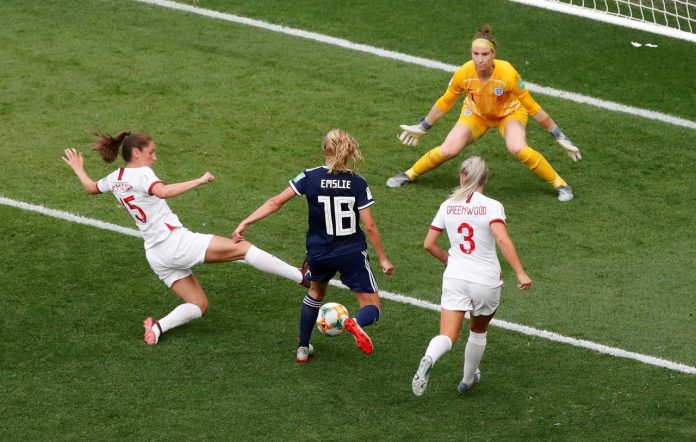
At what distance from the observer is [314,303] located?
9.71m

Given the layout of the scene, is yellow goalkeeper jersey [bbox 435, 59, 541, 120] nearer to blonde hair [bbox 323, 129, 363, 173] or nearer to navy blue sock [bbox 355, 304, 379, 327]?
blonde hair [bbox 323, 129, 363, 173]

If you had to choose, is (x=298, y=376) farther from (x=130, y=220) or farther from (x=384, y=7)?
(x=384, y=7)

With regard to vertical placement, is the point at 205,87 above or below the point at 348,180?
below

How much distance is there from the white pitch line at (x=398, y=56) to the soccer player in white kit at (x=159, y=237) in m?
6.13

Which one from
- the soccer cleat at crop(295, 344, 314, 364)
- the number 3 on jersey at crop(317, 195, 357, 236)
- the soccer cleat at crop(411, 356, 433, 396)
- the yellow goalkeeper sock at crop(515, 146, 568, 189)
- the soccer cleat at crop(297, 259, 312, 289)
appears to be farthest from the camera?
the yellow goalkeeper sock at crop(515, 146, 568, 189)

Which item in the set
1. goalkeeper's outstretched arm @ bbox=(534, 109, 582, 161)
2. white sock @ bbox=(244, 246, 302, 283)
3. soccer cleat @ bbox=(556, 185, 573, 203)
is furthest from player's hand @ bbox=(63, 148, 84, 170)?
soccer cleat @ bbox=(556, 185, 573, 203)

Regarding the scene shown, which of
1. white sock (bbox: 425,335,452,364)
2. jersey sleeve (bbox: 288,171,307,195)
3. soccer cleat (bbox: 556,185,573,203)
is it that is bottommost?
soccer cleat (bbox: 556,185,573,203)

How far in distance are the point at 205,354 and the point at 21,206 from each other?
3.54 metres

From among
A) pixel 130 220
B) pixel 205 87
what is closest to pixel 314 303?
pixel 130 220

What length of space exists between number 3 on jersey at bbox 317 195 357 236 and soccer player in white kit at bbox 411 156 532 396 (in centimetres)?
70

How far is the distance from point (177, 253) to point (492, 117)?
4.24 meters

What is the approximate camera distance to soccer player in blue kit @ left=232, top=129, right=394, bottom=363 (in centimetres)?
930

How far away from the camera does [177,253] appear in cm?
1014

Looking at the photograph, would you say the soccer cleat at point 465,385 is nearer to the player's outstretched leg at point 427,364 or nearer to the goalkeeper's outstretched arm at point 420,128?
the player's outstretched leg at point 427,364
